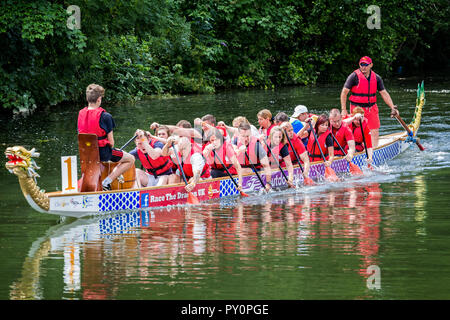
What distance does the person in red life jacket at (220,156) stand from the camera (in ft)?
36.1

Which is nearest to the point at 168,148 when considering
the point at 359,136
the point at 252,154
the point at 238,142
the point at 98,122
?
the point at 98,122

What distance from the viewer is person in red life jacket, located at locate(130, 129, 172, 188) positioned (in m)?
10.7

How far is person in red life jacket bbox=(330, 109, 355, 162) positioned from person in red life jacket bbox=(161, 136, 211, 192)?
304cm

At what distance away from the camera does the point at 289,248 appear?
8109 millimetres

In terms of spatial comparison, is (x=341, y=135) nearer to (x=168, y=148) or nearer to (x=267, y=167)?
(x=267, y=167)

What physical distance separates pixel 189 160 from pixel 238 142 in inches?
42.9

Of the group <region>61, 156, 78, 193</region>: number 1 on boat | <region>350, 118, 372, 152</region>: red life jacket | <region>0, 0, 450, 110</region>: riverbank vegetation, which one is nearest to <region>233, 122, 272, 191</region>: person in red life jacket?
<region>350, 118, 372, 152</region>: red life jacket

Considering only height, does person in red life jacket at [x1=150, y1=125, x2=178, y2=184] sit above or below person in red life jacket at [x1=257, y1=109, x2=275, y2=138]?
below

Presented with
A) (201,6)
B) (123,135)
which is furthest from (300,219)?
(201,6)

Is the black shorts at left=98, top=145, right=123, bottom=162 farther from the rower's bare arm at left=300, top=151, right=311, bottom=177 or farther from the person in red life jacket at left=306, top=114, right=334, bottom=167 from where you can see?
the person in red life jacket at left=306, top=114, right=334, bottom=167

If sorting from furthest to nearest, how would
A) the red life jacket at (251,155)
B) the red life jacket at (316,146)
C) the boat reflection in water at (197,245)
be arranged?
the red life jacket at (316,146)
the red life jacket at (251,155)
the boat reflection in water at (197,245)

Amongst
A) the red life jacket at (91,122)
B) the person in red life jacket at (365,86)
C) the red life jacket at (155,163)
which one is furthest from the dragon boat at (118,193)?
the person in red life jacket at (365,86)

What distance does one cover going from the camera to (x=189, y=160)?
35.6 ft

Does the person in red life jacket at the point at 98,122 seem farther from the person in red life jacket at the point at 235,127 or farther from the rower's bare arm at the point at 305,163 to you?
the rower's bare arm at the point at 305,163
